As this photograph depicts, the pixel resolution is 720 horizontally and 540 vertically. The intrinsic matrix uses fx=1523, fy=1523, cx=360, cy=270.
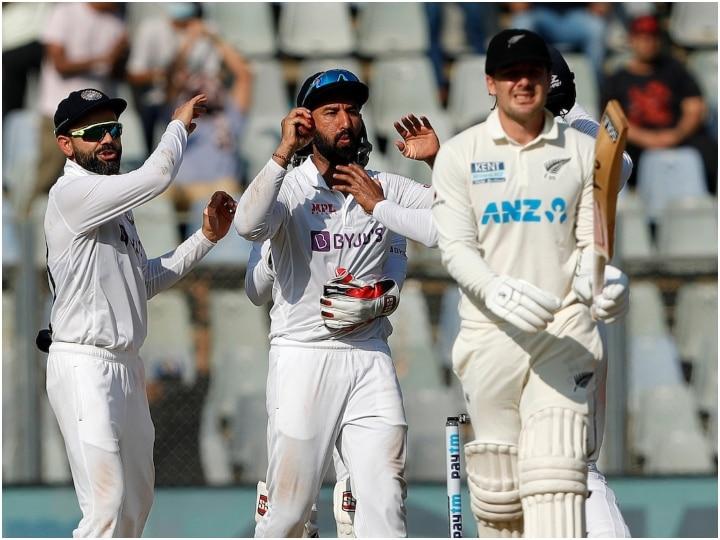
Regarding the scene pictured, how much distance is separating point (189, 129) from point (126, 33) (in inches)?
221

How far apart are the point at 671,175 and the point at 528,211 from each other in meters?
6.57

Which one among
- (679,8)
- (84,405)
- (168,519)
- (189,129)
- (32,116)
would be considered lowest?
(168,519)

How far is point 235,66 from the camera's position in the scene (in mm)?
11984

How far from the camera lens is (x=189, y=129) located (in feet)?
22.1

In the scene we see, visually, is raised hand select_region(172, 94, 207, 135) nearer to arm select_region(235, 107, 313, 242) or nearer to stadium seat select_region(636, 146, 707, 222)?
arm select_region(235, 107, 313, 242)

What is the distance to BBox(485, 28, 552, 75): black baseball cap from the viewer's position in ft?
17.4

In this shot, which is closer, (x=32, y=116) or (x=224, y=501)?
(x=224, y=501)

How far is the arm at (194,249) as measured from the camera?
7066 mm

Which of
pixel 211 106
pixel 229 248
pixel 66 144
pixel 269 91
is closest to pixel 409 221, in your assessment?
pixel 66 144

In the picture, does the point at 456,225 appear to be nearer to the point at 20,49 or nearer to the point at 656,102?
the point at 656,102

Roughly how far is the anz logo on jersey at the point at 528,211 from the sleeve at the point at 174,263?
2133 mm

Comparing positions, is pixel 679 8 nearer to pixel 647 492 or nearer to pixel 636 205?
pixel 636 205

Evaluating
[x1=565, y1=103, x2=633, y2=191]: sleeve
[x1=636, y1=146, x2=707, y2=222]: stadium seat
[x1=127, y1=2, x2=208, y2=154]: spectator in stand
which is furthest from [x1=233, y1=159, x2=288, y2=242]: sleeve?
[x1=636, y1=146, x2=707, y2=222]: stadium seat

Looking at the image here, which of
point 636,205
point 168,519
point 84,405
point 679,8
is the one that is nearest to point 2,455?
point 168,519
